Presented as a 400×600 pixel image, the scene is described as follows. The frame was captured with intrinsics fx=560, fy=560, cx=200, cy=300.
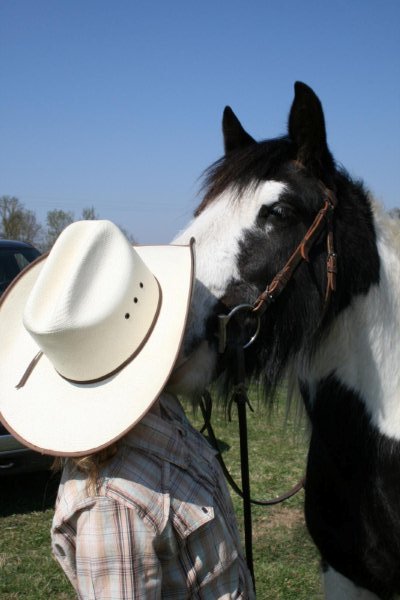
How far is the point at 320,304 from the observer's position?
1593 mm

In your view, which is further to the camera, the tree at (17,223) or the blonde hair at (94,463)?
the tree at (17,223)

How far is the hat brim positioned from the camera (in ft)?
3.55

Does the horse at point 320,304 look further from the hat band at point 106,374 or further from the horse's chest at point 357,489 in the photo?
the hat band at point 106,374

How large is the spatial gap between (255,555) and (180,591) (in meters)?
2.42

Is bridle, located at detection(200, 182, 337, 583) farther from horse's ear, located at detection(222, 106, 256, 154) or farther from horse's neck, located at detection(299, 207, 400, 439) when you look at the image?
horse's ear, located at detection(222, 106, 256, 154)

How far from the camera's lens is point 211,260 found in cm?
144

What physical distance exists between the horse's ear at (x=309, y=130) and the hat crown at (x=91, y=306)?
26.2 inches

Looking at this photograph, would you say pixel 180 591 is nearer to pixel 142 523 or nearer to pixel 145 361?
pixel 142 523

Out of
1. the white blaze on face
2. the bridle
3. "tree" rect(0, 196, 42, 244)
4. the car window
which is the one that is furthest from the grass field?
"tree" rect(0, 196, 42, 244)

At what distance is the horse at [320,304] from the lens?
1.48 m

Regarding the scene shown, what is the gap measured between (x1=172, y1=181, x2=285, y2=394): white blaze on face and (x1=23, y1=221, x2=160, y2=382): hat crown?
0.59 feet

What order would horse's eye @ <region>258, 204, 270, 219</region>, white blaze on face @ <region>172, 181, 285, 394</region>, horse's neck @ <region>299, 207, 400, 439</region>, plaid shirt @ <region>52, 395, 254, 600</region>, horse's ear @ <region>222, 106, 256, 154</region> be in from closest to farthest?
plaid shirt @ <region>52, 395, 254, 600</region>
white blaze on face @ <region>172, 181, 285, 394</region>
horse's eye @ <region>258, 204, 270, 219</region>
horse's neck @ <region>299, 207, 400, 439</region>
horse's ear @ <region>222, 106, 256, 154</region>

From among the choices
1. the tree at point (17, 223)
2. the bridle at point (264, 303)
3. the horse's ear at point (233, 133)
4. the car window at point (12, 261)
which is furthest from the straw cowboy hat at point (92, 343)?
the tree at point (17, 223)

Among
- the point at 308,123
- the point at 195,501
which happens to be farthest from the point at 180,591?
the point at 308,123
